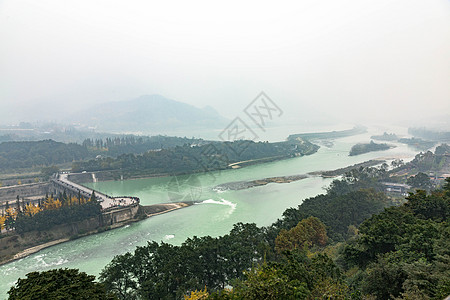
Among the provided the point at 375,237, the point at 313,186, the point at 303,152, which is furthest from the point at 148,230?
the point at 303,152

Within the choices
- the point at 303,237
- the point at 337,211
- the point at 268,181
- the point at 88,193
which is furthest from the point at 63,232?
the point at 268,181

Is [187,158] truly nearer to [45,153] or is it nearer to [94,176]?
[94,176]

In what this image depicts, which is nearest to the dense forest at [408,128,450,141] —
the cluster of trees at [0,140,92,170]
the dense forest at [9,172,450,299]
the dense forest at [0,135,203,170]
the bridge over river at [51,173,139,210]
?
the dense forest at [9,172,450,299]

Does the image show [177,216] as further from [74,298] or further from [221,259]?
[74,298]

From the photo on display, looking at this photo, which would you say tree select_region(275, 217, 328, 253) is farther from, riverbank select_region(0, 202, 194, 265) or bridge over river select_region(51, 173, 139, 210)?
bridge over river select_region(51, 173, 139, 210)

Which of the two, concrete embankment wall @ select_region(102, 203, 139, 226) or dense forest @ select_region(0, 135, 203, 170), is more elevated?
dense forest @ select_region(0, 135, 203, 170)

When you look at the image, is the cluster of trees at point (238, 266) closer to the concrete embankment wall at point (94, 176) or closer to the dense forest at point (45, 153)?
the concrete embankment wall at point (94, 176)
